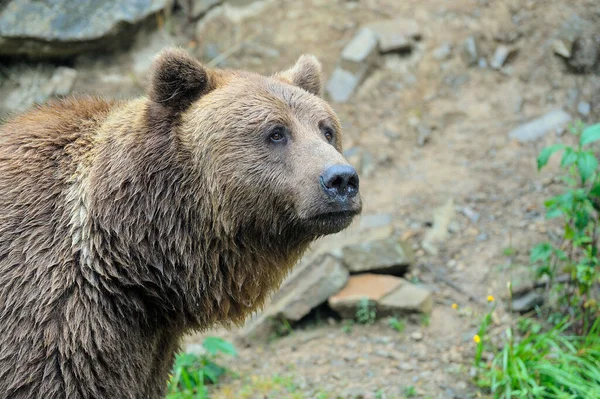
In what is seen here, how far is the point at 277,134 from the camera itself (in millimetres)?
4387

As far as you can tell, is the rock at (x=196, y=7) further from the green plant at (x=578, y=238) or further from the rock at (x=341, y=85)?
the green plant at (x=578, y=238)

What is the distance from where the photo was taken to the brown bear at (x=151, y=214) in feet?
12.9

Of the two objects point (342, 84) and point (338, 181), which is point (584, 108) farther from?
point (338, 181)

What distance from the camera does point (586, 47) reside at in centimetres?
877

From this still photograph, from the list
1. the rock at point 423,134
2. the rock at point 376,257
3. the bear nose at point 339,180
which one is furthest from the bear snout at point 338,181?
the rock at point 423,134

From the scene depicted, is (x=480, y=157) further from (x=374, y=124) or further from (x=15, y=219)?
(x=15, y=219)

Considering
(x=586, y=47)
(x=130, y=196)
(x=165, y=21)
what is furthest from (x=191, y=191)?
(x=586, y=47)

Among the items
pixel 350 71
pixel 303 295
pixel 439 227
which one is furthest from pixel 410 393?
pixel 350 71

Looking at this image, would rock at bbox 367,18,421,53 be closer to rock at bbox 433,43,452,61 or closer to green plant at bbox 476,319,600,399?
rock at bbox 433,43,452,61

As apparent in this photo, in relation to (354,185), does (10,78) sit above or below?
below

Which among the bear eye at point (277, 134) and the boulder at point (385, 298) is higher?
the bear eye at point (277, 134)

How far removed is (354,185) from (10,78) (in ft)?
19.6

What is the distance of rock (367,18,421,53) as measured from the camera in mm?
9508

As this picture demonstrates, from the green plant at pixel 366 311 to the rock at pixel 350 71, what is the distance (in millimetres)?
3355
